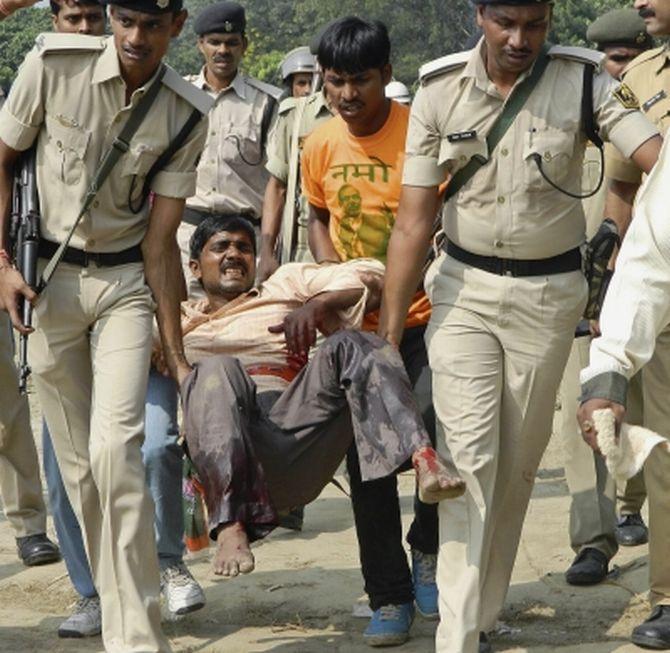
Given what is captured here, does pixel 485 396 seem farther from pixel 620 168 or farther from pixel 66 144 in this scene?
pixel 66 144

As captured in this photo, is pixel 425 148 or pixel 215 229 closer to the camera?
pixel 425 148

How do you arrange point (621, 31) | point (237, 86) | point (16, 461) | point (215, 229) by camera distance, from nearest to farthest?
1. point (215, 229)
2. point (16, 461)
3. point (621, 31)
4. point (237, 86)

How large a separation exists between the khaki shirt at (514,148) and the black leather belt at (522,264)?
26 millimetres

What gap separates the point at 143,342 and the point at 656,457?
1.86 meters

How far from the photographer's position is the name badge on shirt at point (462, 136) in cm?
599

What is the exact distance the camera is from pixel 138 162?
20.5 ft

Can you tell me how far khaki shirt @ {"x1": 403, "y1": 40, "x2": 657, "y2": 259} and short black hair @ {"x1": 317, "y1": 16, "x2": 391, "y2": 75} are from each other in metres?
0.61

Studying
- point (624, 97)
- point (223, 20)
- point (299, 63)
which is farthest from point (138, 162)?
point (299, 63)

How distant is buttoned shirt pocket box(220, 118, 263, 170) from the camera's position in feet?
30.7

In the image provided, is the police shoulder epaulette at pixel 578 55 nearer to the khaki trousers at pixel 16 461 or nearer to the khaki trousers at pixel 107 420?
the khaki trousers at pixel 107 420

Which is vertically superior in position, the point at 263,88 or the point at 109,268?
the point at 263,88

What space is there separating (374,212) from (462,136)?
833 mm

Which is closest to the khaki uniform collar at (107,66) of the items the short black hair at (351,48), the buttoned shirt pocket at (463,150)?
the short black hair at (351,48)

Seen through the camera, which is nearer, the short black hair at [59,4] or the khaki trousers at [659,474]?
the khaki trousers at [659,474]
